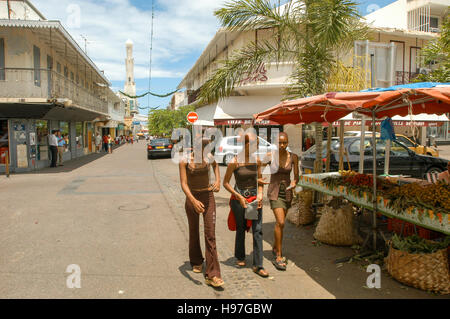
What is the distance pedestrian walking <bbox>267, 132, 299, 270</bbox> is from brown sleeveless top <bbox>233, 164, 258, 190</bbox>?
1.70ft

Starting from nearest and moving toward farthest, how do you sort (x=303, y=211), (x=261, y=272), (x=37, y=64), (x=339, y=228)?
(x=261, y=272)
(x=339, y=228)
(x=303, y=211)
(x=37, y=64)

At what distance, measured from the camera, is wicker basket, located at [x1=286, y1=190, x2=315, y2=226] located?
6992mm

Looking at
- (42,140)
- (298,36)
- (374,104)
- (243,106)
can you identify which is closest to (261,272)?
(374,104)

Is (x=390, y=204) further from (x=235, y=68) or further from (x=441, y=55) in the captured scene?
(x=441, y=55)

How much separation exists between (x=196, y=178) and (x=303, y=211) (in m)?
3.30

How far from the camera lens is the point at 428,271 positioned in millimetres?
4125

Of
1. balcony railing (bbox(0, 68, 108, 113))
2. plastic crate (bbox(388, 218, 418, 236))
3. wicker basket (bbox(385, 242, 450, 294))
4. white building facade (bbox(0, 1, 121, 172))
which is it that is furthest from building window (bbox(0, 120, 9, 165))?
wicker basket (bbox(385, 242, 450, 294))

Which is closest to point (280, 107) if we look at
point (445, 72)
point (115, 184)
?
point (445, 72)

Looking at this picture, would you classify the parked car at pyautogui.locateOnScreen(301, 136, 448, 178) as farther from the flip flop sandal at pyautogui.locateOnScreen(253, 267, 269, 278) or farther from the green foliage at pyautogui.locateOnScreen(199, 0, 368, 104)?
the flip flop sandal at pyautogui.locateOnScreen(253, 267, 269, 278)

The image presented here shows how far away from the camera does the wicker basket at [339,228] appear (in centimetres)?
568

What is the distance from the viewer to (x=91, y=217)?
25.1 feet
